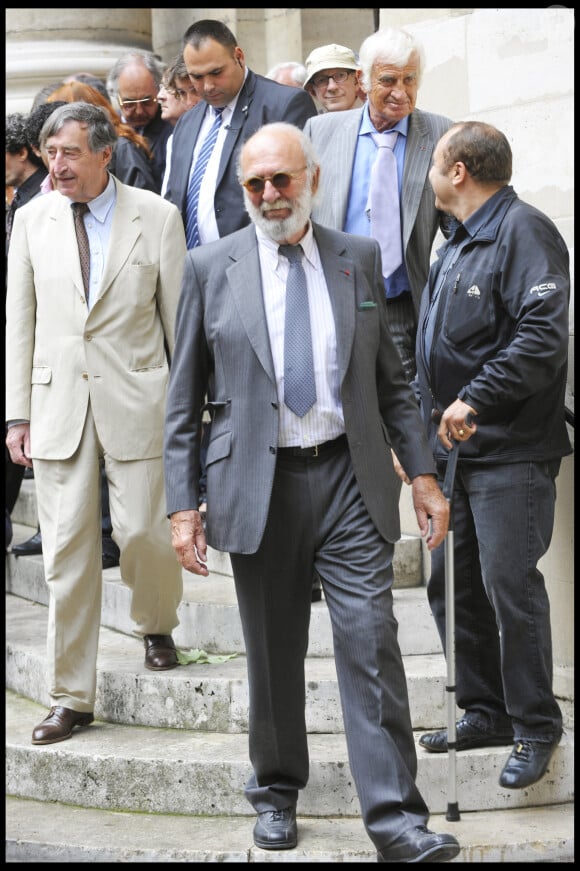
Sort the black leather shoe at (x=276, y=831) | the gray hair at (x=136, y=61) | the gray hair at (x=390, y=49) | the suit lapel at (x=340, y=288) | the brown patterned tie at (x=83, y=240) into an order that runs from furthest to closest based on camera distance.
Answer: the gray hair at (x=136, y=61)
the brown patterned tie at (x=83, y=240)
the gray hair at (x=390, y=49)
the black leather shoe at (x=276, y=831)
the suit lapel at (x=340, y=288)

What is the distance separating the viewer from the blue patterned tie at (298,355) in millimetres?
4777

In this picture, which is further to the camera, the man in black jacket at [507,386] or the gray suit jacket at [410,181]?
the gray suit jacket at [410,181]

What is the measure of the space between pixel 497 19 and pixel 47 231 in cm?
204

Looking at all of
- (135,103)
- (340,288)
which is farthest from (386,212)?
(135,103)

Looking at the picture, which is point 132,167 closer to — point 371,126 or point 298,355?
point 371,126

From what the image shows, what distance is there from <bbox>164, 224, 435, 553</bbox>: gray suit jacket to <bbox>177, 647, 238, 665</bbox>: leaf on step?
157 centimetres

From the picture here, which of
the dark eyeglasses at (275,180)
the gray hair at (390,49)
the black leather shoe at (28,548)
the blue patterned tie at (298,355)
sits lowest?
the black leather shoe at (28,548)

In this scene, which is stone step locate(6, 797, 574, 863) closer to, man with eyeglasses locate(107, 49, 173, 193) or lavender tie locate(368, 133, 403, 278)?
lavender tie locate(368, 133, 403, 278)

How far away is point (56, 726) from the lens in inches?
234

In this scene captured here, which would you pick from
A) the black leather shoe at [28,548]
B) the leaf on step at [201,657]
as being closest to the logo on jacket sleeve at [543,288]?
the leaf on step at [201,657]

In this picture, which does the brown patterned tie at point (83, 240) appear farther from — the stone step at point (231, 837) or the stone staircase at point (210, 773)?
the stone step at point (231, 837)

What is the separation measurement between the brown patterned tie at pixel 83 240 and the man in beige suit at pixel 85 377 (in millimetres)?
14

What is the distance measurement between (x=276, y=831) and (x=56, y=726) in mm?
1240

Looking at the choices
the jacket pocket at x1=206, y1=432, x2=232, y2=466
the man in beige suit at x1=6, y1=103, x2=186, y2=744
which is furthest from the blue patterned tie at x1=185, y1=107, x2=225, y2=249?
the jacket pocket at x1=206, y1=432, x2=232, y2=466
